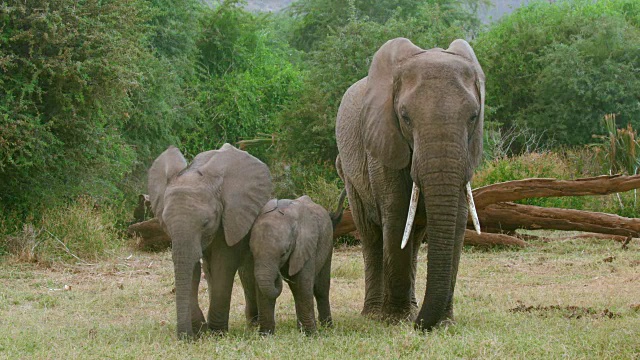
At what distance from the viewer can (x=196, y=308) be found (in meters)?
7.10

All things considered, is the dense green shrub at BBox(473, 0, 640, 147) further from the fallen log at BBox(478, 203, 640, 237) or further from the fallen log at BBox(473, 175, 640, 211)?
the fallen log at BBox(473, 175, 640, 211)

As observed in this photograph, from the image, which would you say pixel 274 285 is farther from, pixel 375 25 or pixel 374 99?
pixel 375 25

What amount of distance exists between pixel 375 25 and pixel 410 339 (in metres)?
14.9

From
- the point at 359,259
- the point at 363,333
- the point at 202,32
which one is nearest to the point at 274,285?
the point at 363,333

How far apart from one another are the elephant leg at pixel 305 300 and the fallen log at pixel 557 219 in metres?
7.34

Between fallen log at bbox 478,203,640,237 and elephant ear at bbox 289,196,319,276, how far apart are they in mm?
7162

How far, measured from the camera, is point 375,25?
20.8 meters

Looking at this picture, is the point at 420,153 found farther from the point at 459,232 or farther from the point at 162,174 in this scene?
the point at 162,174

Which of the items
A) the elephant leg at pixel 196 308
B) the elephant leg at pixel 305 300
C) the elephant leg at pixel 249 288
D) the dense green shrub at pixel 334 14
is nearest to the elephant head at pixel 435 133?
the elephant leg at pixel 305 300

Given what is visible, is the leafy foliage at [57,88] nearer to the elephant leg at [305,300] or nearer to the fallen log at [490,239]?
the fallen log at [490,239]

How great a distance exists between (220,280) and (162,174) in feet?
2.96

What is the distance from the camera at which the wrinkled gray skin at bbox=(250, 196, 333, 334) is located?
7.10 m

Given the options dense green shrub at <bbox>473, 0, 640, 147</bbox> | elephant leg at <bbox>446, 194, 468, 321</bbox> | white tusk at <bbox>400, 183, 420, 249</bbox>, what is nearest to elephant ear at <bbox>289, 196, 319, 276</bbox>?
white tusk at <bbox>400, 183, 420, 249</bbox>

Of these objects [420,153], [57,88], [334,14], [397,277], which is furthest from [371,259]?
[334,14]
